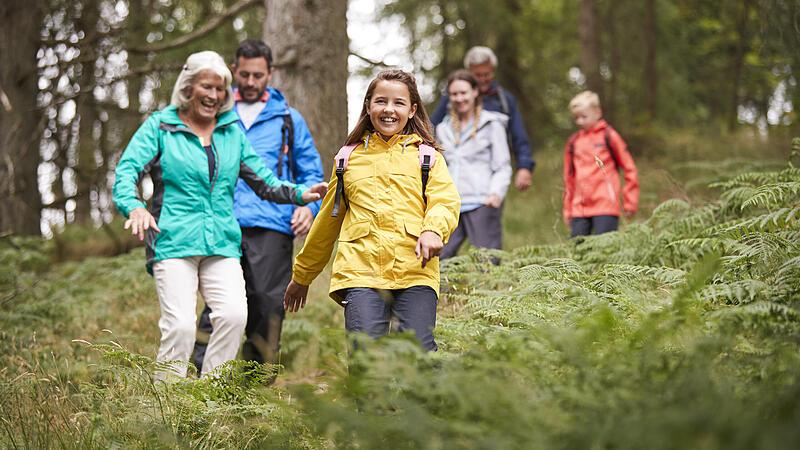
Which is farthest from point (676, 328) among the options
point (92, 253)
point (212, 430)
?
point (92, 253)

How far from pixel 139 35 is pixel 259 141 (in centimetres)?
911

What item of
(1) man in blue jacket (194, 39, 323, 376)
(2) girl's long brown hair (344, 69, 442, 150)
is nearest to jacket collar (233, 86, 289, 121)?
(1) man in blue jacket (194, 39, 323, 376)

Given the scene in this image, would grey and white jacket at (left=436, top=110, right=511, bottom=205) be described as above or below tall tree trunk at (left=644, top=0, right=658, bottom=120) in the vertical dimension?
below

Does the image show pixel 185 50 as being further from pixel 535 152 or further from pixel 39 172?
pixel 535 152

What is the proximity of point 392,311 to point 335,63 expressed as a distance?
182 inches

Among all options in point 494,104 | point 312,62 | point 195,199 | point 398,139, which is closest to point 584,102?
point 494,104

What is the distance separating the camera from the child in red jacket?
687cm

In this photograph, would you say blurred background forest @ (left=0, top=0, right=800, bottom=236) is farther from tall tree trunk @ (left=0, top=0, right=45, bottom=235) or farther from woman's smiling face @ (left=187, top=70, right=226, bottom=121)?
woman's smiling face @ (left=187, top=70, right=226, bottom=121)

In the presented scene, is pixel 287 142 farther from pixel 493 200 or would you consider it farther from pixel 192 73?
pixel 493 200

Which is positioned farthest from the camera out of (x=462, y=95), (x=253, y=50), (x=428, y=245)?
(x=462, y=95)

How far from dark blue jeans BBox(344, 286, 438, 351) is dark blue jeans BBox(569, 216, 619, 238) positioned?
3857mm

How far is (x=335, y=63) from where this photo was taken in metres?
7.45

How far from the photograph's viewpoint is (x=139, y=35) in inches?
505

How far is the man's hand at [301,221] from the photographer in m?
4.91
